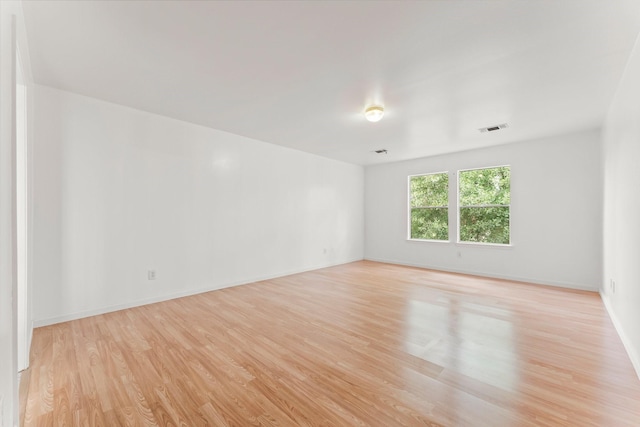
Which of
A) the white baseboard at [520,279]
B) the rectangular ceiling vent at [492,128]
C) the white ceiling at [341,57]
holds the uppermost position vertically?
the white ceiling at [341,57]

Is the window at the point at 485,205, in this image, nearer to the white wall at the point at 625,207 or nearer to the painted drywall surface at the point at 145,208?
the white wall at the point at 625,207

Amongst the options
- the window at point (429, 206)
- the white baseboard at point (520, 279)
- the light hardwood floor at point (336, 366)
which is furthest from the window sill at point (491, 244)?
the light hardwood floor at point (336, 366)

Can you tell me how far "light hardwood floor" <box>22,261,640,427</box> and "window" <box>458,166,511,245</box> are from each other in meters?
1.77

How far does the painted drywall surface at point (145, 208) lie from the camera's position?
291cm

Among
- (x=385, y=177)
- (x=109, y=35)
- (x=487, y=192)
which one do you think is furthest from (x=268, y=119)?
(x=487, y=192)

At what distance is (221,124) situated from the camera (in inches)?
159

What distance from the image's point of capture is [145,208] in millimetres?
3557

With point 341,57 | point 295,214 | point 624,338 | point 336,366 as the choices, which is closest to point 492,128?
point 624,338

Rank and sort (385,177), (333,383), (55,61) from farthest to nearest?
(385,177) < (55,61) < (333,383)

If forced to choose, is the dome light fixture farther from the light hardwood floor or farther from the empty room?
the light hardwood floor

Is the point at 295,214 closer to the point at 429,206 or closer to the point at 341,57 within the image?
the point at 429,206

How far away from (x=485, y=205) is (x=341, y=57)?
441 centimetres

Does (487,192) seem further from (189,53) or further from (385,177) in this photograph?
(189,53)

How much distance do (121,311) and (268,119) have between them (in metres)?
3.04
